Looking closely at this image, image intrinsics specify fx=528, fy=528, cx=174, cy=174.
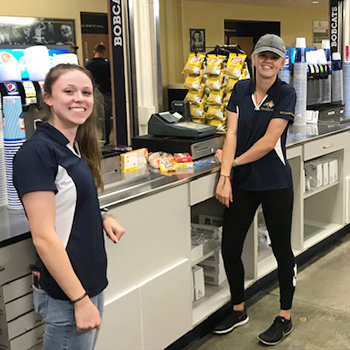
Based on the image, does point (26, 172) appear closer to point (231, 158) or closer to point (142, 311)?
point (142, 311)

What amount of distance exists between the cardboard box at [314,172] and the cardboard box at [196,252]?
123 cm

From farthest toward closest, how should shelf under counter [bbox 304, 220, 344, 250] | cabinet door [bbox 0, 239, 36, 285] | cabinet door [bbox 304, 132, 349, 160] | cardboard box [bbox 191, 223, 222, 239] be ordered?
shelf under counter [bbox 304, 220, 344, 250]
cabinet door [bbox 304, 132, 349, 160]
cardboard box [bbox 191, 223, 222, 239]
cabinet door [bbox 0, 239, 36, 285]

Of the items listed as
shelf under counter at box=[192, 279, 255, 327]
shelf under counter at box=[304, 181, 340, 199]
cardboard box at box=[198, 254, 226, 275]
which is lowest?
shelf under counter at box=[192, 279, 255, 327]

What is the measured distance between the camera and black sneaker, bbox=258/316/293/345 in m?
2.63

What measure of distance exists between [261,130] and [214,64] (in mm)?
708

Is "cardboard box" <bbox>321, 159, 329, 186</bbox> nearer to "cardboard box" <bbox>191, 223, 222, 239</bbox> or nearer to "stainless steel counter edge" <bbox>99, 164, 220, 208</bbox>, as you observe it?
"cardboard box" <bbox>191, 223, 222, 239</bbox>

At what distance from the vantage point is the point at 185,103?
9.86ft

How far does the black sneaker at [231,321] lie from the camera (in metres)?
2.74

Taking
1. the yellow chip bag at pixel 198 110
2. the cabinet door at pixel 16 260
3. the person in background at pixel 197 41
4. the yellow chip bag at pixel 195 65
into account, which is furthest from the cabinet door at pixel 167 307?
the person in background at pixel 197 41

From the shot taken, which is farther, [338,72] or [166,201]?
[338,72]

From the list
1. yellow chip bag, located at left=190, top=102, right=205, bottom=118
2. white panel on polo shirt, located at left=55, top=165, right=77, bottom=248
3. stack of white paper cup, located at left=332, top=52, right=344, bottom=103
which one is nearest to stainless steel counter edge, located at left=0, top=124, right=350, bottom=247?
white panel on polo shirt, located at left=55, top=165, right=77, bottom=248

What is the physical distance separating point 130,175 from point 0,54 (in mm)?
784

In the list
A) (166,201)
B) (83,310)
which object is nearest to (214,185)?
(166,201)

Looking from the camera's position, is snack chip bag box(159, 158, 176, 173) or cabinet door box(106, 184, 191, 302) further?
snack chip bag box(159, 158, 176, 173)
